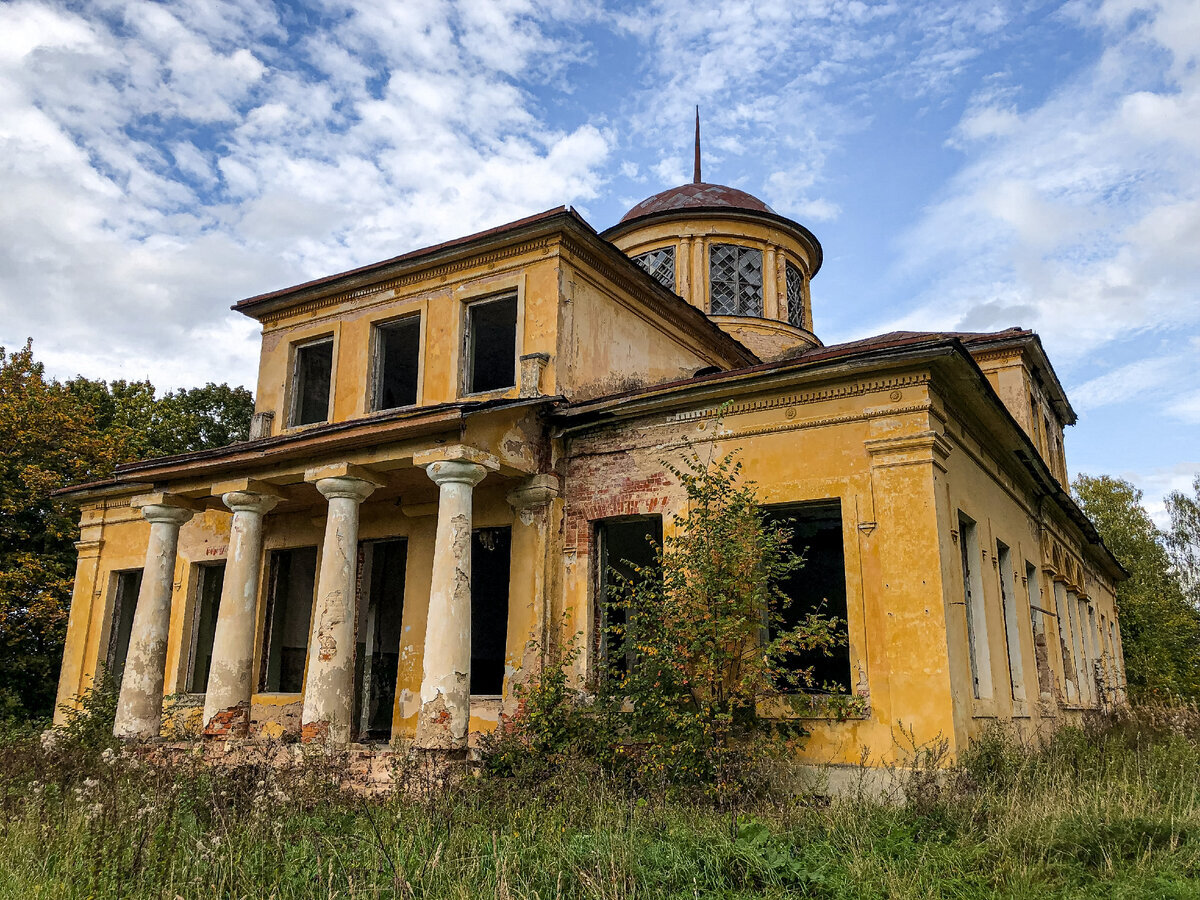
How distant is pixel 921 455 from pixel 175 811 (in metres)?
7.25

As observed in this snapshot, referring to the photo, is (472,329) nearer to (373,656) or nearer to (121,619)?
(373,656)

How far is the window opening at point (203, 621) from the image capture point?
14.8 meters

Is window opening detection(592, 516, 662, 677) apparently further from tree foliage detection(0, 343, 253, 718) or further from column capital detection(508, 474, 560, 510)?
tree foliage detection(0, 343, 253, 718)

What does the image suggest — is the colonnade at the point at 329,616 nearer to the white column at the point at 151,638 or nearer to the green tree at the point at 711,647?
the white column at the point at 151,638

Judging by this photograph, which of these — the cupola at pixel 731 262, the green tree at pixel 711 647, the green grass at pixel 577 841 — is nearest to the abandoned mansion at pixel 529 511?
the green tree at pixel 711 647

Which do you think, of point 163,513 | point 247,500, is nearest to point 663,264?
point 247,500

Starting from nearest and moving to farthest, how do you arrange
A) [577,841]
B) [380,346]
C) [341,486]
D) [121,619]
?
[577,841], [341,486], [380,346], [121,619]

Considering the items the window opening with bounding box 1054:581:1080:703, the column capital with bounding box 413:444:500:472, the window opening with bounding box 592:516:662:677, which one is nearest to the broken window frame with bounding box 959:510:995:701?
the window opening with bounding box 592:516:662:677

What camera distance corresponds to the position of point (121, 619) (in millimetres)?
16141

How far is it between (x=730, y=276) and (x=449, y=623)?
35.6ft

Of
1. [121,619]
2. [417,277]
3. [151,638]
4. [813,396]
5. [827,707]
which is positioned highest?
[417,277]

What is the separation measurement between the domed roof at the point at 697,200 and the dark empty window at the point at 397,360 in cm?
617

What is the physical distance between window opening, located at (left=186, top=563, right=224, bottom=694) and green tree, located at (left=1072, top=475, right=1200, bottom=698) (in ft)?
81.2

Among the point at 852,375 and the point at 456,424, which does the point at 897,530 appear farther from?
the point at 456,424
